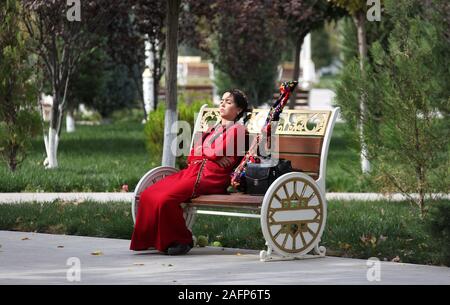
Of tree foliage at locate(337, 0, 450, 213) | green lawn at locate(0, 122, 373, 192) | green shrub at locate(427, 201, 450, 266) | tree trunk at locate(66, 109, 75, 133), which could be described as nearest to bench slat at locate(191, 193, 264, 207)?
green shrub at locate(427, 201, 450, 266)

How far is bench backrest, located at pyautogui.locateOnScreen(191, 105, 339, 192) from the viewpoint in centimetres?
943

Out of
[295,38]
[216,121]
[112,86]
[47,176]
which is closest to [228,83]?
[112,86]

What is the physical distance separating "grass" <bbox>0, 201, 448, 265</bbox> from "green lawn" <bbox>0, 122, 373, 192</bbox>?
0.85m

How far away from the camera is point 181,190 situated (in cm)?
942

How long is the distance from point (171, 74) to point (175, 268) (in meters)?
4.81

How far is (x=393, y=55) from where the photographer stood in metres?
11.0

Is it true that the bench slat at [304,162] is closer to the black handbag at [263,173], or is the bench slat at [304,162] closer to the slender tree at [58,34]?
the black handbag at [263,173]

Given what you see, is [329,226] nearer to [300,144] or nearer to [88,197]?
[300,144]

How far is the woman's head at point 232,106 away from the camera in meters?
9.70

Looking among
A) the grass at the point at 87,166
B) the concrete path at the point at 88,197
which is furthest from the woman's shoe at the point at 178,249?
the grass at the point at 87,166

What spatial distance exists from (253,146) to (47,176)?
6.03m

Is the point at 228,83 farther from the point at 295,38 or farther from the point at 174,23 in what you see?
the point at 174,23

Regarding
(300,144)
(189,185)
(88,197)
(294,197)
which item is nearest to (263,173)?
(294,197)

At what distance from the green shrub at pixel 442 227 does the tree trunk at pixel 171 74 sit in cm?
426
